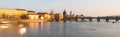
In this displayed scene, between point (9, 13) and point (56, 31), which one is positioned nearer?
Result: point (56, 31)

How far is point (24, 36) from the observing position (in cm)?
4794

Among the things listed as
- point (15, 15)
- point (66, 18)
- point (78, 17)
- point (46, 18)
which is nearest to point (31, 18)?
point (15, 15)

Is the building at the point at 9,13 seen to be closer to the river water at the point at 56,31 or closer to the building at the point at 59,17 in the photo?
the building at the point at 59,17

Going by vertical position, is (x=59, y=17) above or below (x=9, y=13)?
below

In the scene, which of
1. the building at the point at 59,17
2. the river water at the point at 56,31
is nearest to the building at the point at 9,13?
the building at the point at 59,17

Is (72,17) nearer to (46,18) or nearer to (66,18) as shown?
(66,18)

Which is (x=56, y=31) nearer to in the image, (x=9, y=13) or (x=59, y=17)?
(x=9, y=13)

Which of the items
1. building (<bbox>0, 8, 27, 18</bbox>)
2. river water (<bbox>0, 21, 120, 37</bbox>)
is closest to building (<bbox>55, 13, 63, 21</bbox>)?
building (<bbox>0, 8, 27, 18</bbox>)

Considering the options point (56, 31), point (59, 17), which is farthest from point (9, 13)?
point (56, 31)

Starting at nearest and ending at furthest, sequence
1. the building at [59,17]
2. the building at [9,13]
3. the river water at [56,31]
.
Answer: the river water at [56,31], the building at [9,13], the building at [59,17]

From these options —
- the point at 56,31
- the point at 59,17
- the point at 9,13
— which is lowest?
the point at 59,17

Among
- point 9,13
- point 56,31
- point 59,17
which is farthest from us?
point 59,17

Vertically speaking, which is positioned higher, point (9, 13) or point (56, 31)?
point (9, 13)

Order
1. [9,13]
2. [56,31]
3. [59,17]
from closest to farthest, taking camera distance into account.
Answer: [56,31] → [9,13] → [59,17]
